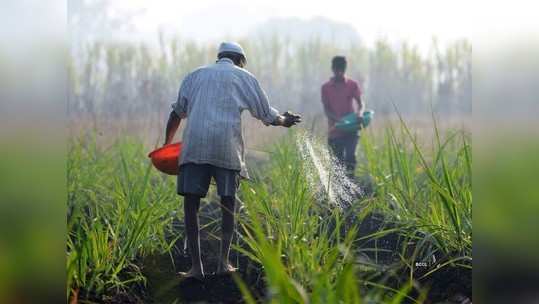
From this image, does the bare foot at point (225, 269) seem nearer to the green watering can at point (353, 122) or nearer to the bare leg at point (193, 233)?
the bare leg at point (193, 233)

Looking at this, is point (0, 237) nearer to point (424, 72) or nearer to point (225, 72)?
point (225, 72)

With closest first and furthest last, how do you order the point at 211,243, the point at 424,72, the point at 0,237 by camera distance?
1. the point at 0,237
2. the point at 211,243
3. the point at 424,72

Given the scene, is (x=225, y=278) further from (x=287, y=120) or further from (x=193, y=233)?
(x=287, y=120)

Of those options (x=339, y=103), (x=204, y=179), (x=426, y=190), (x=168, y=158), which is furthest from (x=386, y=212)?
(x=168, y=158)

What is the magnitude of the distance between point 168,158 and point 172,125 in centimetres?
22

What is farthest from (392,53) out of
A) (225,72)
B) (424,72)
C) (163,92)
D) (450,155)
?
(163,92)

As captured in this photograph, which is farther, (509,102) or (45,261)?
(509,102)

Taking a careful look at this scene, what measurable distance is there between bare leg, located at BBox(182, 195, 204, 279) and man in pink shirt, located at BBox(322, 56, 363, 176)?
3.16ft

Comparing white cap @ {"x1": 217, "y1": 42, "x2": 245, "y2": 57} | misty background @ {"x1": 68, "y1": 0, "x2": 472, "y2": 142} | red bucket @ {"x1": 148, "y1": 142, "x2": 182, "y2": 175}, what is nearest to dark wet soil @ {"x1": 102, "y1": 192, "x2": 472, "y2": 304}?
red bucket @ {"x1": 148, "y1": 142, "x2": 182, "y2": 175}

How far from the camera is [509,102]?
4676 mm

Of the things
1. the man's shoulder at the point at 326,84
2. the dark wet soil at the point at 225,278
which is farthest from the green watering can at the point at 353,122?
the dark wet soil at the point at 225,278

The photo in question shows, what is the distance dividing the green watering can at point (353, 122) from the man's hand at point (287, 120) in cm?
31

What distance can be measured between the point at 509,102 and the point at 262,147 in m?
1.62

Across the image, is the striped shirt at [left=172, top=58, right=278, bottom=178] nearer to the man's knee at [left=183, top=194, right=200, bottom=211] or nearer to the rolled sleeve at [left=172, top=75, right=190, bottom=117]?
the rolled sleeve at [left=172, top=75, right=190, bottom=117]
